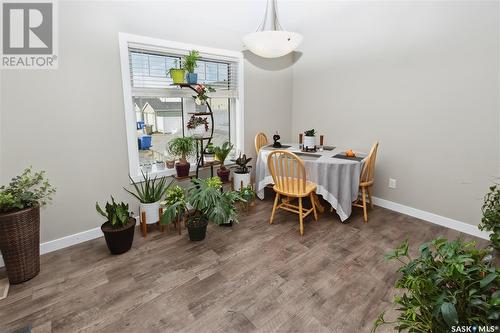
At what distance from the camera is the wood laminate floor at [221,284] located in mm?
1665

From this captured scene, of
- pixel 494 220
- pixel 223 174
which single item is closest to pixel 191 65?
pixel 223 174

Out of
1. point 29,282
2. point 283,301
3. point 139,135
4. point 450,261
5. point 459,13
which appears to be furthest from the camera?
point 139,135

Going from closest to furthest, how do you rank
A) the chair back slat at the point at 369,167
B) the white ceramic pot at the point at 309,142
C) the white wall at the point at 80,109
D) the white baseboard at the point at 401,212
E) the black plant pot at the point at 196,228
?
the white wall at the point at 80,109 < the white baseboard at the point at 401,212 < the black plant pot at the point at 196,228 < the chair back slat at the point at 369,167 < the white ceramic pot at the point at 309,142

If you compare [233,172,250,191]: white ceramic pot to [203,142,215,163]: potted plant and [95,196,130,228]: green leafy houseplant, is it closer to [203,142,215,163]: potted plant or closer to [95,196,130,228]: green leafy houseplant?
[203,142,215,163]: potted plant

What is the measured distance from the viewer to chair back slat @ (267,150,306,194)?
2.69 metres

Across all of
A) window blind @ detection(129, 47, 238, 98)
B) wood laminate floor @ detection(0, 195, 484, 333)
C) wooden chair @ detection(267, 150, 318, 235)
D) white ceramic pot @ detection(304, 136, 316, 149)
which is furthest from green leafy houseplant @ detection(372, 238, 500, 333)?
window blind @ detection(129, 47, 238, 98)

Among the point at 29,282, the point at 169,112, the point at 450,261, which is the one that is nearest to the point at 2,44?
the point at 169,112

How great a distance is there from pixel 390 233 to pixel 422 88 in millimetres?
1663

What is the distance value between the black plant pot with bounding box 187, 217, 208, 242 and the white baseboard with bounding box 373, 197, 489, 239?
2.36 metres

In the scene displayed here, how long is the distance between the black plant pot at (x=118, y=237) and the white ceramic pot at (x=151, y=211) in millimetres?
306

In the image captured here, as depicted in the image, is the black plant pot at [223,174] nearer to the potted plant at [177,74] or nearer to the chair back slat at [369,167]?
the potted plant at [177,74]

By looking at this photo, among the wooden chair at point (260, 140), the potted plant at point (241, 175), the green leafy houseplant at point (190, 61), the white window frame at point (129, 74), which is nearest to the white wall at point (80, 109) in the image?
the white window frame at point (129, 74)

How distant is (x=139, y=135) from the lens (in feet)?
9.88

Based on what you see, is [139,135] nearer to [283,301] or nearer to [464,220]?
[283,301]
